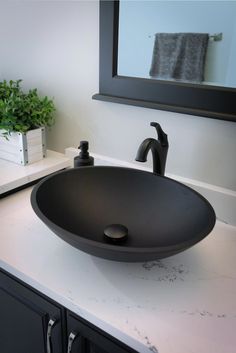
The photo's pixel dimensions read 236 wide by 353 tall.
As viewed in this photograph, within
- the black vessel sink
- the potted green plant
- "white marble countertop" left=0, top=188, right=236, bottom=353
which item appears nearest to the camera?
"white marble countertop" left=0, top=188, right=236, bottom=353

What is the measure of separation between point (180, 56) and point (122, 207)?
1.64ft

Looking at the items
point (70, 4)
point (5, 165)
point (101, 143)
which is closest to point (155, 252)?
point (101, 143)

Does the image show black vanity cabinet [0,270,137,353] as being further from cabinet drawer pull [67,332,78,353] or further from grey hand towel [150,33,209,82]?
grey hand towel [150,33,209,82]

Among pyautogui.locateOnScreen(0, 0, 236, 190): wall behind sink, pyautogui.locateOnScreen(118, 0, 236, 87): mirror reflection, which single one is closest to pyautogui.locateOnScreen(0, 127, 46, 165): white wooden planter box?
pyautogui.locateOnScreen(0, 0, 236, 190): wall behind sink

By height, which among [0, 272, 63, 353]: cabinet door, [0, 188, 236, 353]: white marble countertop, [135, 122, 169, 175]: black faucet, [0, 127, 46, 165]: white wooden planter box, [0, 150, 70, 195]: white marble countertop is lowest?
[0, 272, 63, 353]: cabinet door

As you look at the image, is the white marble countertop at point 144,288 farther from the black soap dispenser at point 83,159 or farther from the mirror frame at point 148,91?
the mirror frame at point 148,91

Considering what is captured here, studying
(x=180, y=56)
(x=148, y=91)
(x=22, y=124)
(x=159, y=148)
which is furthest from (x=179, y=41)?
(x=22, y=124)

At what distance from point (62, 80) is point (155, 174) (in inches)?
24.3

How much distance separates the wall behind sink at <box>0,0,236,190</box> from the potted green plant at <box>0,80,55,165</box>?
0.38 feet

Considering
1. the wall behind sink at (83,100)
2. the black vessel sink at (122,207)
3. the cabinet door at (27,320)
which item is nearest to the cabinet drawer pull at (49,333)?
the cabinet door at (27,320)

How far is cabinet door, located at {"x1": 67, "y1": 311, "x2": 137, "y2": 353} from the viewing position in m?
0.68

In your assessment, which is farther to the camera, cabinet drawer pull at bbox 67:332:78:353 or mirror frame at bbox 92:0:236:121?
mirror frame at bbox 92:0:236:121

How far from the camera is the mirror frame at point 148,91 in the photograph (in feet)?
3.10

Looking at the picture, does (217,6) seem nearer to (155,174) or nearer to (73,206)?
(155,174)
